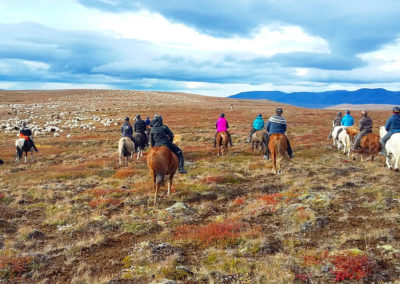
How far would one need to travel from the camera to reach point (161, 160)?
37.1 feet

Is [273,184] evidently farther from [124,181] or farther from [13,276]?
[13,276]

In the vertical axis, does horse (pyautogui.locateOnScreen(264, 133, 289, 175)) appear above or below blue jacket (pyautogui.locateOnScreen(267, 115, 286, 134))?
below

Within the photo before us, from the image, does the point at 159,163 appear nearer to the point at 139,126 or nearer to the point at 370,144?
the point at 139,126

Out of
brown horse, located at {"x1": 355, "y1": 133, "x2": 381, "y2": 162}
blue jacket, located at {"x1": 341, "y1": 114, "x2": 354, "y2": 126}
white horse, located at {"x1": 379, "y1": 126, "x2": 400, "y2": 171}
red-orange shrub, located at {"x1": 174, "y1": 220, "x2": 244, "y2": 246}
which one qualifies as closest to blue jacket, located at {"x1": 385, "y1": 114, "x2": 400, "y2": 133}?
white horse, located at {"x1": 379, "y1": 126, "x2": 400, "y2": 171}

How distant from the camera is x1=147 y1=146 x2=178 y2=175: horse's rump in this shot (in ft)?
36.9

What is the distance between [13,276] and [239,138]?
3017cm

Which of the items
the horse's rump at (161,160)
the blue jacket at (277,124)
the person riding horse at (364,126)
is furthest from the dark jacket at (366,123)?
the horse's rump at (161,160)

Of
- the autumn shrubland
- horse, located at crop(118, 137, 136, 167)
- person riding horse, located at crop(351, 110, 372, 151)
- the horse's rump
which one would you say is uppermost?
person riding horse, located at crop(351, 110, 372, 151)

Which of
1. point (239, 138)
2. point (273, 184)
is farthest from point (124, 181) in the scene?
point (239, 138)

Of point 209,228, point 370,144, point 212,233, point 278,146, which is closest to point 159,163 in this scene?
point 209,228

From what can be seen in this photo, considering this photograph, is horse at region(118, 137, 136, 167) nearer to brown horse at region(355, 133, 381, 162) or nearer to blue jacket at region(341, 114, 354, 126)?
brown horse at region(355, 133, 381, 162)

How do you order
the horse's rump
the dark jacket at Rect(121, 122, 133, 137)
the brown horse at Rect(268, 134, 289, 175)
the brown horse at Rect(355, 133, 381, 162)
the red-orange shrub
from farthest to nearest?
the dark jacket at Rect(121, 122, 133, 137)
the brown horse at Rect(355, 133, 381, 162)
the brown horse at Rect(268, 134, 289, 175)
the horse's rump
the red-orange shrub

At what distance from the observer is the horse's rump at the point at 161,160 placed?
11.3 meters

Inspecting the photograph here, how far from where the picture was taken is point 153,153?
1130 centimetres
